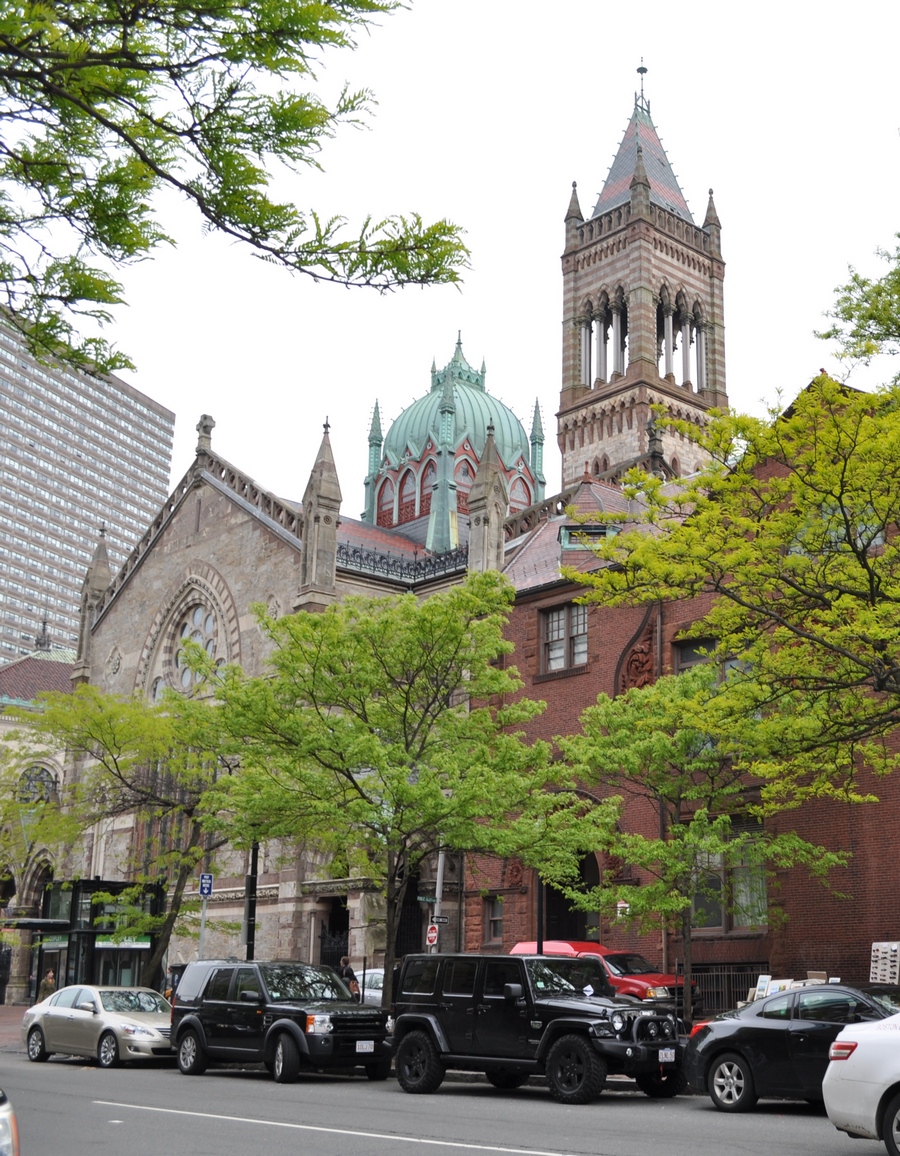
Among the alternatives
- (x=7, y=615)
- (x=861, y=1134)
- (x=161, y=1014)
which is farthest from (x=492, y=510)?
(x=7, y=615)

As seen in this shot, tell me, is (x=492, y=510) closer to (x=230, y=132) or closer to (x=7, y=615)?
(x=230, y=132)

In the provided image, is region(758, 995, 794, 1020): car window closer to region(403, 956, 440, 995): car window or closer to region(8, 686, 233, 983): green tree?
region(403, 956, 440, 995): car window

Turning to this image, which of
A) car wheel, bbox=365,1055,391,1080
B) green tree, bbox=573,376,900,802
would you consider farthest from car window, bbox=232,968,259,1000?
green tree, bbox=573,376,900,802

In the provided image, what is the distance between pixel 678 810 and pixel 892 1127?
586 inches

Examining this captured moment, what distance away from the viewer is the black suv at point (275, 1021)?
59.8 ft

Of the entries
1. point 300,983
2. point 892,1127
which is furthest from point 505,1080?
point 892,1127

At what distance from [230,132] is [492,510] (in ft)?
112

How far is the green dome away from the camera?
73.5 m

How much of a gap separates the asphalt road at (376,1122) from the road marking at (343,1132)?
14 mm

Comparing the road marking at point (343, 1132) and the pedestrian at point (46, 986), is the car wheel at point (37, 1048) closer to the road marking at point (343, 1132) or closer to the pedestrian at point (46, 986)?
the road marking at point (343, 1132)

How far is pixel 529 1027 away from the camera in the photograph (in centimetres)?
1623

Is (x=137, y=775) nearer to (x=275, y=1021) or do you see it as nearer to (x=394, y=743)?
(x=394, y=743)

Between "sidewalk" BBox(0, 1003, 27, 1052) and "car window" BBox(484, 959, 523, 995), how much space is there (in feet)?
45.1

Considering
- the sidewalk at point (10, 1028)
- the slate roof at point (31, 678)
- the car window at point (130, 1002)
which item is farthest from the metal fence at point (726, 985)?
the slate roof at point (31, 678)
